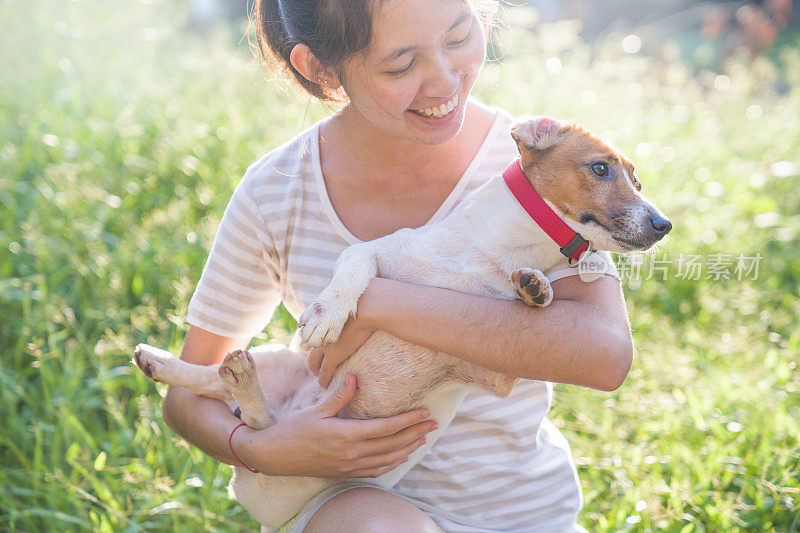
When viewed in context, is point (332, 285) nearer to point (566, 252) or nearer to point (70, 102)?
point (566, 252)

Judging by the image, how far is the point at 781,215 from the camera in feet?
14.6

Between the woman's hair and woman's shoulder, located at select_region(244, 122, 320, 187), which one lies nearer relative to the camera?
the woman's hair

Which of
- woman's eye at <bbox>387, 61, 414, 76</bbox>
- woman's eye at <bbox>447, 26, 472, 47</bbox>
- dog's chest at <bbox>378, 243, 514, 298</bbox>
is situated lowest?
dog's chest at <bbox>378, 243, 514, 298</bbox>

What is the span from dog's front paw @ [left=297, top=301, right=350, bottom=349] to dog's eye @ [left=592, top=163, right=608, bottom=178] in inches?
31.2

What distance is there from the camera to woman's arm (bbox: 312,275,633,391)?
1.73m

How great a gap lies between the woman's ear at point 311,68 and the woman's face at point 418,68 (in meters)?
0.12

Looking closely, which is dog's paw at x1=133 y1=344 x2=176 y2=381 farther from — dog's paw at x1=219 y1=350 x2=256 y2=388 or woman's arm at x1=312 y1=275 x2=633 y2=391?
woman's arm at x1=312 y1=275 x2=633 y2=391

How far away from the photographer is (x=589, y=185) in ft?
6.08

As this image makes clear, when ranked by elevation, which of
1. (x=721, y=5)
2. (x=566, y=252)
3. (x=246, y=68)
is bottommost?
(x=721, y=5)

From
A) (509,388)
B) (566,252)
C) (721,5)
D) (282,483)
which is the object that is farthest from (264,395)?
(721,5)

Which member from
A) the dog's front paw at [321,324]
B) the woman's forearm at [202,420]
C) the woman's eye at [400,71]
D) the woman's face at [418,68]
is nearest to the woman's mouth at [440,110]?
the woman's face at [418,68]

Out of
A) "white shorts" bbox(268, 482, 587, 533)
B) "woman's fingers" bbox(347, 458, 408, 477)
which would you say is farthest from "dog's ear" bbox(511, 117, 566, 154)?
"white shorts" bbox(268, 482, 587, 533)

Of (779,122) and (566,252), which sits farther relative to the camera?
(779,122)

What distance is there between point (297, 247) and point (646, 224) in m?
1.03
